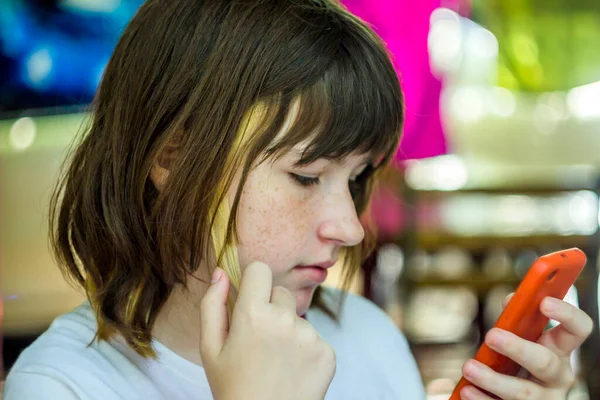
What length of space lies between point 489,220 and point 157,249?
1820mm

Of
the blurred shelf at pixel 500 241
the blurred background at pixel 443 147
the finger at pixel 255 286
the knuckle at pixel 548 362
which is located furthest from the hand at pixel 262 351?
the blurred shelf at pixel 500 241

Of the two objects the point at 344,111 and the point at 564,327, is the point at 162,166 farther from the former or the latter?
the point at 564,327

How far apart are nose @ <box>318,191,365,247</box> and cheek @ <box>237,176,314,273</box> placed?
0.02 meters

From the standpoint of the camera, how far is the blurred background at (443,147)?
53.1 inches

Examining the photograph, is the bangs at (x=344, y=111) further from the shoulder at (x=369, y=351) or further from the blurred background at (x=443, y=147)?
the blurred background at (x=443, y=147)

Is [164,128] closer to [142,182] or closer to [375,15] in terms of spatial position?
[142,182]

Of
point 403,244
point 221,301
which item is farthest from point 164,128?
point 403,244

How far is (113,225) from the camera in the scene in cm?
68

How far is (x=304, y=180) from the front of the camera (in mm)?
644

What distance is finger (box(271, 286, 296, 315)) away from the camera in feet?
1.70

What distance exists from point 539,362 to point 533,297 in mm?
63

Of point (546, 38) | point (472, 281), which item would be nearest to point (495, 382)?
point (472, 281)

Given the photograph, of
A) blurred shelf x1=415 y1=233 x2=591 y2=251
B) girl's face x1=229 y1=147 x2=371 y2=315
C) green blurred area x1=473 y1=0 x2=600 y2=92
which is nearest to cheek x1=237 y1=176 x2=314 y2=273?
girl's face x1=229 y1=147 x2=371 y2=315

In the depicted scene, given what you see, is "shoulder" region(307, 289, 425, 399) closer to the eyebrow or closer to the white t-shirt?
the white t-shirt
